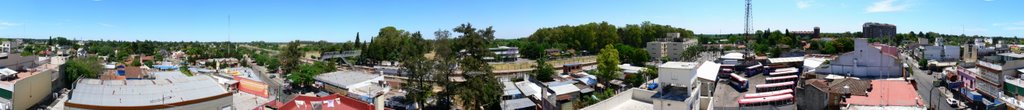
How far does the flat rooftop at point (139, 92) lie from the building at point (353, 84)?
159 inches

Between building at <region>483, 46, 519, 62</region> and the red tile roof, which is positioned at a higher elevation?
building at <region>483, 46, 519, 62</region>

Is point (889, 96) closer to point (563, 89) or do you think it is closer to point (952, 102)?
point (952, 102)

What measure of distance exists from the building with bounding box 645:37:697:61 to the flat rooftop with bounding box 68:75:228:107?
25.7m

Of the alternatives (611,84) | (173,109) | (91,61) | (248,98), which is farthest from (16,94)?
(611,84)

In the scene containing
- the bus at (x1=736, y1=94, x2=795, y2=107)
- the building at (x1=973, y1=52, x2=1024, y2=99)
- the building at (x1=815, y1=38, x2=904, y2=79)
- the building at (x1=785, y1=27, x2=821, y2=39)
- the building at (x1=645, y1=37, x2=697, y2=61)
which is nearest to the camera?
the bus at (x1=736, y1=94, x2=795, y2=107)

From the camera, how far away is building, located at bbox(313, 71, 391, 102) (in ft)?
63.0

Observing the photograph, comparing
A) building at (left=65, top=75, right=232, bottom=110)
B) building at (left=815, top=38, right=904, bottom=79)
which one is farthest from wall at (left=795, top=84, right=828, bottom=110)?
building at (left=65, top=75, right=232, bottom=110)

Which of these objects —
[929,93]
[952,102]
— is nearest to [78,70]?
[952,102]

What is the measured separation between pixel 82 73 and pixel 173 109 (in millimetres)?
9353

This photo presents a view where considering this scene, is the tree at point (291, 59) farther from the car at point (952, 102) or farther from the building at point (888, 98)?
the car at point (952, 102)

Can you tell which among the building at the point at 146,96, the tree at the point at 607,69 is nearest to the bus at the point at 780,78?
the tree at the point at 607,69

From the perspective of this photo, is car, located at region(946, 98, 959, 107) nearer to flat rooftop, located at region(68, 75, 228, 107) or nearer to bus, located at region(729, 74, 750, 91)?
bus, located at region(729, 74, 750, 91)

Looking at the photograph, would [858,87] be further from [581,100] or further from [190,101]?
[190,101]

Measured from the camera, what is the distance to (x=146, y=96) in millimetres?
14797
